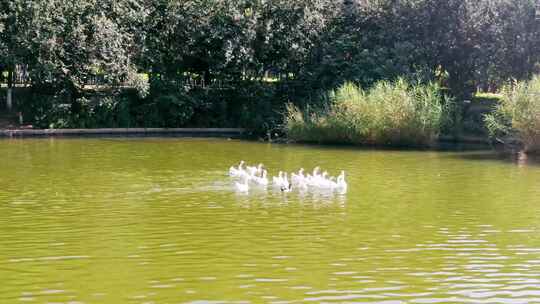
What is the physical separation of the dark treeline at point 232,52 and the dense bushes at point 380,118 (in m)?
3.78

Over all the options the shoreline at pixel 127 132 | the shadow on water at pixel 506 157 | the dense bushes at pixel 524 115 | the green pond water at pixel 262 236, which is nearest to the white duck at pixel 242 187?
the green pond water at pixel 262 236

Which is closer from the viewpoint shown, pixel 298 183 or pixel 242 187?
pixel 242 187

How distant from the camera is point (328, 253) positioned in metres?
13.9

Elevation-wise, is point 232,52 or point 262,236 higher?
point 232,52

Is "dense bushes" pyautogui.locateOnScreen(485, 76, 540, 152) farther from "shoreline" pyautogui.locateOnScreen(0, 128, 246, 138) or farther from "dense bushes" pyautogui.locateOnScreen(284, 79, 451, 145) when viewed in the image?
"shoreline" pyautogui.locateOnScreen(0, 128, 246, 138)

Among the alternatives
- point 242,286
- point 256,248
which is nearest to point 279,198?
point 256,248

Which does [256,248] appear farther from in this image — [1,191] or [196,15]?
[196,15]

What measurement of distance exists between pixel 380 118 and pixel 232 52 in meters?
10.9

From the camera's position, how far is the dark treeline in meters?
39.9

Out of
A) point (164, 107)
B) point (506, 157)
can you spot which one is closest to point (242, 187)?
point (506, 157)

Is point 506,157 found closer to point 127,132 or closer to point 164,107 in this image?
point 127,132

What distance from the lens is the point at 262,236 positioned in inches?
597

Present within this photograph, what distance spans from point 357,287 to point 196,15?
32.7 metres

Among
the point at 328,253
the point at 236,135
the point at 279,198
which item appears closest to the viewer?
the point at 328,253
